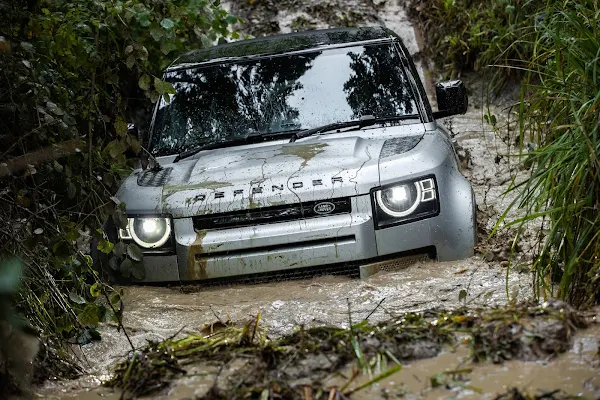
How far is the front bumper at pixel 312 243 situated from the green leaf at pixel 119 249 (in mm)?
198

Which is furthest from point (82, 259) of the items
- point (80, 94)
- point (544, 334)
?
point (544, 334)

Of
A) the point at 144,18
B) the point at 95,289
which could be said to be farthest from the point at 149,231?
the point at 144,18

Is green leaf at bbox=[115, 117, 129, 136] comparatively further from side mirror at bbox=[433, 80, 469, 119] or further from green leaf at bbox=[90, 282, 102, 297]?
side mirror at bbox=[433, 80, 469, 119]

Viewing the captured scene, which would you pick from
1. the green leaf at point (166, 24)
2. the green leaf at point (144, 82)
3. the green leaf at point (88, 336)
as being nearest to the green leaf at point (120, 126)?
the green leaf at point (144, 82)

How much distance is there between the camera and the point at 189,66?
5.72 m

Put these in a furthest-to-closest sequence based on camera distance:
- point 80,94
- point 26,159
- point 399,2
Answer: point 399,2 → point 80,94 → point 26,159

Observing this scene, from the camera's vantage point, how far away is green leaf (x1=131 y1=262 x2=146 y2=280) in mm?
4535

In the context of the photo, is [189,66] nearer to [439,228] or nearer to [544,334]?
[439,228]

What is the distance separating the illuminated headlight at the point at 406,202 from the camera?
14.5ft

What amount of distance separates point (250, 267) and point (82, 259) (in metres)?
0.83

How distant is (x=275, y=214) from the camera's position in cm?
445

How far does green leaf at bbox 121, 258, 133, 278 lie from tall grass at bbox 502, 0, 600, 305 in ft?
6.46

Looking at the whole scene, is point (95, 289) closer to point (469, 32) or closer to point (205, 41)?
point (205, 41)

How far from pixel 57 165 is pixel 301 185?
119 cm
